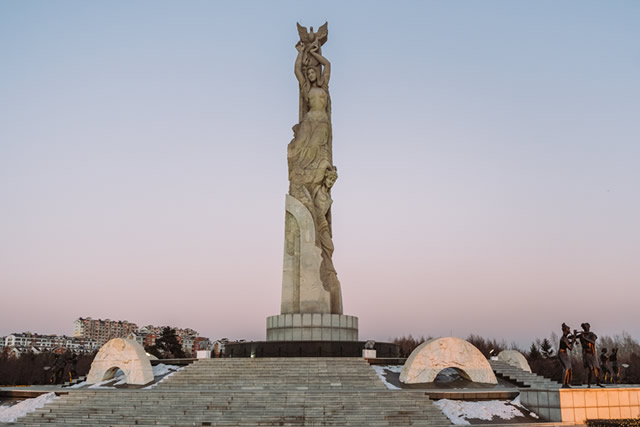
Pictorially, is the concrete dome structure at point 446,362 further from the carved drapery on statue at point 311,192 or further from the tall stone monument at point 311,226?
the carved drapery on statue at point 311,192

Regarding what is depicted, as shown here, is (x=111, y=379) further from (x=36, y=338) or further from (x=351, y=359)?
(x=36, y=338)

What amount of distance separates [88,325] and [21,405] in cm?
9867

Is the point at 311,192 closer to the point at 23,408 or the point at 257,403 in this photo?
the point at 257,403

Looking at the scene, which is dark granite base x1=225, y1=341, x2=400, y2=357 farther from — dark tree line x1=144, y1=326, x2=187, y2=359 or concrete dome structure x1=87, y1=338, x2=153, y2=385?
dark tree line x1=144, y1=326, x2=187, y2=359

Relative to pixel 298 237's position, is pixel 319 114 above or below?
above

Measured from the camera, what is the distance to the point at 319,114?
72.7 feet

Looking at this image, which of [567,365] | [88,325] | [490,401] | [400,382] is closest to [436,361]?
[400,382]

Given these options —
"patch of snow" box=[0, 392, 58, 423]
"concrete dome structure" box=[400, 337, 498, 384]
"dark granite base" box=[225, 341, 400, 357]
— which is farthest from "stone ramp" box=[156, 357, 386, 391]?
"patch of snow" box=[0, 392, 58, 423]

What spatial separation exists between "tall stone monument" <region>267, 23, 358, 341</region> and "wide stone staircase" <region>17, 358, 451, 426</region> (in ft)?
15.4

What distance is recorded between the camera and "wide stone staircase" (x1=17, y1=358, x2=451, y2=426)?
11656mm

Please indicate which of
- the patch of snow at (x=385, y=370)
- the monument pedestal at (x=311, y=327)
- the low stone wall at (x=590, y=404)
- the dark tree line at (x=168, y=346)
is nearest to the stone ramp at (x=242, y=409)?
the patch of snow at (x=385, y=370)

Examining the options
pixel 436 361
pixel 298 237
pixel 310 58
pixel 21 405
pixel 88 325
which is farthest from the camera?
pixel 88 325

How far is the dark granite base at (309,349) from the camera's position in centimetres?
1716

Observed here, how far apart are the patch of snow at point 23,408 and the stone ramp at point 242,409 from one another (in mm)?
485
